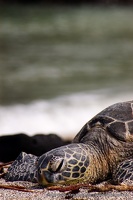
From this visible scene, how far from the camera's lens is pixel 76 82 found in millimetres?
17844

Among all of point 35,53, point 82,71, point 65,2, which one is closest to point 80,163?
point 82,71

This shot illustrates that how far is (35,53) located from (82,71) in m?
5.04

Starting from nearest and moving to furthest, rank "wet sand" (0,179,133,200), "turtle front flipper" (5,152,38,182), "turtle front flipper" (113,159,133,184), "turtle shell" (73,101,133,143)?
"wet sand" (0,179,133,200) < "turtle front flipper" (113,159,133,184) < "turtle shell" (73,101,133,143) < "turtle front flipper" (5,152,38,182)

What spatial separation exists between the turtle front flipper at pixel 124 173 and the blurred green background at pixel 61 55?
10.0 meters

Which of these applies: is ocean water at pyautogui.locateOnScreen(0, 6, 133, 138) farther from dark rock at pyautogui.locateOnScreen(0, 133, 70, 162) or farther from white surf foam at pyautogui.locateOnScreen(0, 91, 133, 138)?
dark rock at pyautogui.locateOnScreen(0, 133, 70, 162)

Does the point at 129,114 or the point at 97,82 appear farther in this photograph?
the point at 97,82

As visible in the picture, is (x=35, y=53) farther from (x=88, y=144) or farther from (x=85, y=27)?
(x=88, y=144)

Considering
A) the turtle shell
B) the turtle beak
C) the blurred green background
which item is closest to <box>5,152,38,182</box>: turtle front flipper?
the turtle beak

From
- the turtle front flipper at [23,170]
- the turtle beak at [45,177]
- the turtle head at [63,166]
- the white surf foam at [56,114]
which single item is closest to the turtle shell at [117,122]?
the turtle head at [63,166]

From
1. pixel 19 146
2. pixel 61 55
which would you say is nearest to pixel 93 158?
pixel 19 146

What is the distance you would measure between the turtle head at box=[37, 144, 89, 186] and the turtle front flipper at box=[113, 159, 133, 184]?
0.24 m

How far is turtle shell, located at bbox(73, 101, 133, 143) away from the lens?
193 inches

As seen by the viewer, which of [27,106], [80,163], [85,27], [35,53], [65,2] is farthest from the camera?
[65,2]

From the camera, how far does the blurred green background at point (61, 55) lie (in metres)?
17.0
